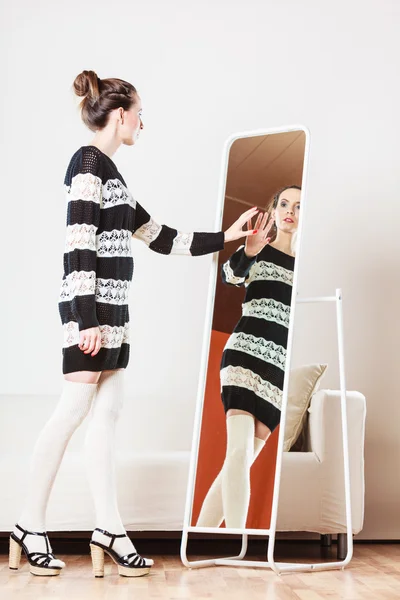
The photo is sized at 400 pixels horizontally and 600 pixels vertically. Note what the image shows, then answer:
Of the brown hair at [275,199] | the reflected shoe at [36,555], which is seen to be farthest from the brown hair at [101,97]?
the reflected shoe at [36,555]

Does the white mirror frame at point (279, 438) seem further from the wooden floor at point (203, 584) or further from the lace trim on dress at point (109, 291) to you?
the lace trim on dress at point (109, 291)

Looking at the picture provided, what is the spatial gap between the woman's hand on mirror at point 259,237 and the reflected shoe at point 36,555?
43.7 inches

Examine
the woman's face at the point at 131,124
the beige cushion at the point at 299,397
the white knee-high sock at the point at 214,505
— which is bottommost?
the white knee-high sock at the point at 214,505

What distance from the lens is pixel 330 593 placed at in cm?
207

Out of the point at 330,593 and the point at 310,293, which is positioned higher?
the point at 310,293

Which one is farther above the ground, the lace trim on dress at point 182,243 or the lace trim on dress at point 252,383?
the lace trim on dress at point 182,243

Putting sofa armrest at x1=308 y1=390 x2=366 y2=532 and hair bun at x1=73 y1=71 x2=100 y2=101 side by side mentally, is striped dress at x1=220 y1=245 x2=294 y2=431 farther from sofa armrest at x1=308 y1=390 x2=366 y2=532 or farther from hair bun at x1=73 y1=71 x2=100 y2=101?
hair bun at x1=73 y1=71 x2=100 y2=101

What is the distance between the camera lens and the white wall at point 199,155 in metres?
3.52

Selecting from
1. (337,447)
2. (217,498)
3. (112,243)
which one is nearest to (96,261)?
(112,243)

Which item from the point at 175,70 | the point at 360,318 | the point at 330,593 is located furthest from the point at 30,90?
the point at 330,593

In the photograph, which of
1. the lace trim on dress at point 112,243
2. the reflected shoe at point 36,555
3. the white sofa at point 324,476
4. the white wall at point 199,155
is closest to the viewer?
the reflected shoe at point 36,555

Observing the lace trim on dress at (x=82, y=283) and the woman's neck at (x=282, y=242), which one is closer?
the lace trim on dress at (x=82, y=283)

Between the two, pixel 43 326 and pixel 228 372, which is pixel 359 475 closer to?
pixel 228 372

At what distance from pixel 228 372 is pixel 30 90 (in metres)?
1.75
